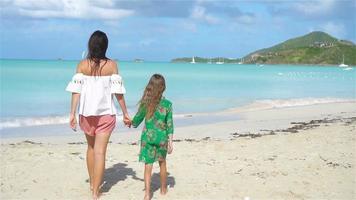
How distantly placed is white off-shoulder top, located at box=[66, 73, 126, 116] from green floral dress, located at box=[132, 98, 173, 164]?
17.1 inches

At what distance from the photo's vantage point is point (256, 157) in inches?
350

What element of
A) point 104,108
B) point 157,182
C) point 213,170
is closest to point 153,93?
point 104,108

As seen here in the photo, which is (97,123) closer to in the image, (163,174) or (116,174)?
(163,174)

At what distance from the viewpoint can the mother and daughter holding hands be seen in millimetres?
5848

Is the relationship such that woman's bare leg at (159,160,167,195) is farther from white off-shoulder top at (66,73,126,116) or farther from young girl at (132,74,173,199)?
white off-shoulder top at (66,73,126,116)

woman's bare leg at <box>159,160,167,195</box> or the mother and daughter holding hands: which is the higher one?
the mother and daughter holding hands

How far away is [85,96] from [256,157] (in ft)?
13.4

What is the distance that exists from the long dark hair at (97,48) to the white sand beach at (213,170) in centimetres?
173

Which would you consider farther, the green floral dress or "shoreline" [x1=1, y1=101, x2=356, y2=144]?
"shoreline" [x1=1, y1=101, x2=356, y2=144]

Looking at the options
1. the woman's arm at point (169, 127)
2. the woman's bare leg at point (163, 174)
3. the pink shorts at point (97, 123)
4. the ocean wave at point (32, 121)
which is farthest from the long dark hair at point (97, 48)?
the ocean wave at point (32, 121)

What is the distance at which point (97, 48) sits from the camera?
5.78m

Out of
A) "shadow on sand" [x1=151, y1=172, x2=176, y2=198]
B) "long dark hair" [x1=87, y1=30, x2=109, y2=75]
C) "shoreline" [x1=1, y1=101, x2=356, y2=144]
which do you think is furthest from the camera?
"shoreline" [x1=1, y1=101, x2=356, y2=144]

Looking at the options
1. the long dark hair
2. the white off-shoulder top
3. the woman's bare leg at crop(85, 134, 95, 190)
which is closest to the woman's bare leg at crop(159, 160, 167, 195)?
the woman's bare leg at crop(85, 134, 95, 190)

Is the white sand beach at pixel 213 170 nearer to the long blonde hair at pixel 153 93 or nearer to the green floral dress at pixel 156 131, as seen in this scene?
the green floral dress at pixel 156 131
